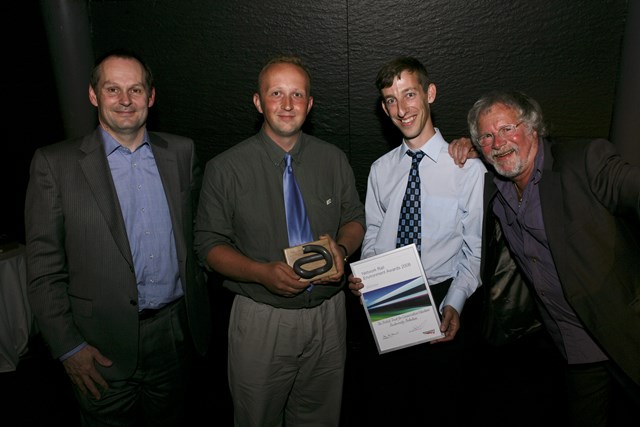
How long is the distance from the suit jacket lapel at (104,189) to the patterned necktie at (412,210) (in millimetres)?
1300

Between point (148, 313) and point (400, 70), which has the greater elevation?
point (400, 70)

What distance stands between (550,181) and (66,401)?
345 centimetres

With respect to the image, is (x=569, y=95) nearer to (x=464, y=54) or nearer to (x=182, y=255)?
(x=464, y=54)

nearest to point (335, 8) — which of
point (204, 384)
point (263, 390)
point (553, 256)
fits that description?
point (553, 256)

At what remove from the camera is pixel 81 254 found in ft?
5.95

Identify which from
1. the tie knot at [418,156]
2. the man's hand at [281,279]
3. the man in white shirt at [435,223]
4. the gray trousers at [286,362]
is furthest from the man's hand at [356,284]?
the tie knot at [418,156]

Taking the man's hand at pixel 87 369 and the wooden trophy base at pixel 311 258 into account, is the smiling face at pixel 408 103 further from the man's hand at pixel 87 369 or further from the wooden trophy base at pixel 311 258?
the man's hand at pixel 87 369

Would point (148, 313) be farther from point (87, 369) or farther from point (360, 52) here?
point (360, 52)

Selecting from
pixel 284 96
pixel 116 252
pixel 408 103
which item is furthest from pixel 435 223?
pixel 116 252

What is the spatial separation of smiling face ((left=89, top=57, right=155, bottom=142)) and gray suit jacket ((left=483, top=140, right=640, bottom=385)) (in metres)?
1.84

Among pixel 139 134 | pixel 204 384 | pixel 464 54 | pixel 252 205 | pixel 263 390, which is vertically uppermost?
pixel 464 54

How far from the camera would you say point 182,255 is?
2.00 meters

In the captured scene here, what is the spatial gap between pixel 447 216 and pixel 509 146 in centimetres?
43

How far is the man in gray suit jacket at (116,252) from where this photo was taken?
177 cm
